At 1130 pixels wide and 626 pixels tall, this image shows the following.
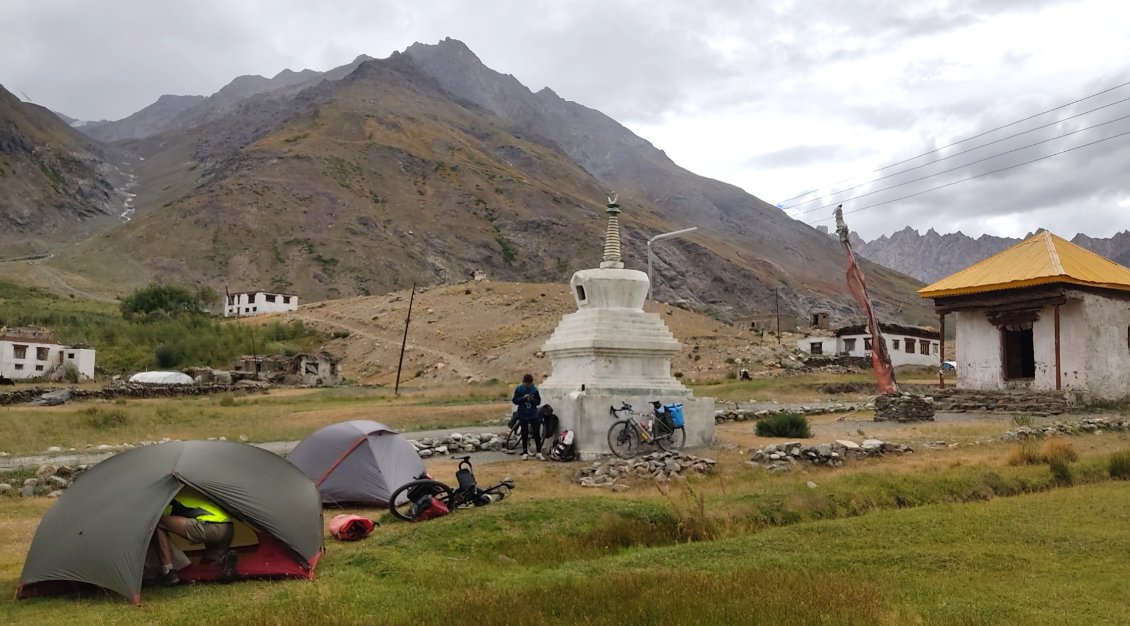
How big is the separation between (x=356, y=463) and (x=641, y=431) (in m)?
5.88

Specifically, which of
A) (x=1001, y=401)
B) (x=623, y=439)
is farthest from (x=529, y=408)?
(x=1001, y=401)

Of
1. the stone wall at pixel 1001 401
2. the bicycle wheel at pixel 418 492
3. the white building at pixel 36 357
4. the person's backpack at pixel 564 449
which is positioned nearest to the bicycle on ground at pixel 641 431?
the person's backpack at pixel 564 449

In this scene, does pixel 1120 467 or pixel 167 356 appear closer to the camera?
pixel 1120 467

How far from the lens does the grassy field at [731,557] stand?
6801mm

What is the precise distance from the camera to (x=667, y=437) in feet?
55.2

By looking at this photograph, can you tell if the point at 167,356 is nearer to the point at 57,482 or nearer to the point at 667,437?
the point at 57,482

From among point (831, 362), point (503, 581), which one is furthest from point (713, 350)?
point (503, 581)

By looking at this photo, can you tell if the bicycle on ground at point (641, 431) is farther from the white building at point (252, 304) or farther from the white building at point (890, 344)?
the white building at point (252, 304)

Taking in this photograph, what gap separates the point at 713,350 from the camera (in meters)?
50.4

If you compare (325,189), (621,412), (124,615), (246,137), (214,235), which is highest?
(246,137)

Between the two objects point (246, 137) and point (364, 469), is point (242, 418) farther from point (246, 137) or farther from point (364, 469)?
point (246, 137)

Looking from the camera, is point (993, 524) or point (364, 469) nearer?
point (993, 524)

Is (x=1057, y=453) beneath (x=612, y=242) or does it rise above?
beneath

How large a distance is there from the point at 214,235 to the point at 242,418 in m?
82.7
